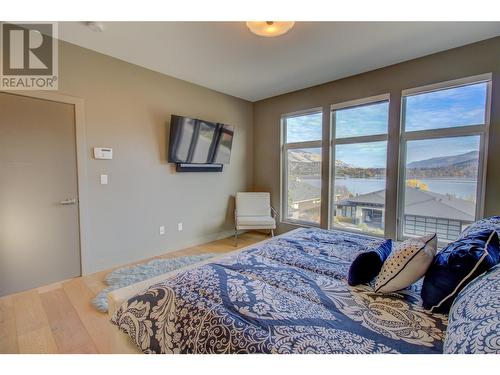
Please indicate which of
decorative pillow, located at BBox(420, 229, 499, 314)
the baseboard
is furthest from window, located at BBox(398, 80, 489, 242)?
the baseboard

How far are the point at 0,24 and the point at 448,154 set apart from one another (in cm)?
492

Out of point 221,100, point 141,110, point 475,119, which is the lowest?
point 475,119

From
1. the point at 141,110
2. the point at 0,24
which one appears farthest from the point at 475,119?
the point at 0,24

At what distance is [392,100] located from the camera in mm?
3145

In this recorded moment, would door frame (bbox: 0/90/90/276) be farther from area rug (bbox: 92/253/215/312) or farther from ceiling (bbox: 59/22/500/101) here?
ceiling (bbox: 59/22/500/101)

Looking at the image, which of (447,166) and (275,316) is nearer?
(275,316)

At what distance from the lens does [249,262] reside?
5.05 ft

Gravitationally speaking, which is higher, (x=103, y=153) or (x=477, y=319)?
(x=103, y=153)

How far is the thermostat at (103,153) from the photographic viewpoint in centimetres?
277

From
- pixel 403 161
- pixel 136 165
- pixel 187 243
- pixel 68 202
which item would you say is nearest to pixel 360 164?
pixel 403 161

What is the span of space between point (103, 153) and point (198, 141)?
1.31 m

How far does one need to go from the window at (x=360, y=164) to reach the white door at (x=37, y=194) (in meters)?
3.60

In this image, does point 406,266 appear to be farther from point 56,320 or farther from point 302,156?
point 302,156

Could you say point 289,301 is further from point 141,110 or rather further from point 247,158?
point 247,158
